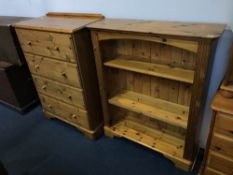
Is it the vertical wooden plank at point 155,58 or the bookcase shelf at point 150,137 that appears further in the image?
the bookcase shelf at point 150,137

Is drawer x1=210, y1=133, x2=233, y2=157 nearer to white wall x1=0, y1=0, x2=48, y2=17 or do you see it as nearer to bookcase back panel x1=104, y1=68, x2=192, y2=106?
bookcase back panel x1=104, y1=68, x2=192, y2=106

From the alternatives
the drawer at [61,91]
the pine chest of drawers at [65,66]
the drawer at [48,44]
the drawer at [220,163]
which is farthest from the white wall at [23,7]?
the drawer at [220,163]

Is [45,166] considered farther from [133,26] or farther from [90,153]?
[133,26]

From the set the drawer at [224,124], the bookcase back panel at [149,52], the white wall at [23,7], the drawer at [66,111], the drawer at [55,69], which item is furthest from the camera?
the white wall at [23,7]

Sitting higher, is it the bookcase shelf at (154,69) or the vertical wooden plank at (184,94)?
the bookcase shelf at (154,69)

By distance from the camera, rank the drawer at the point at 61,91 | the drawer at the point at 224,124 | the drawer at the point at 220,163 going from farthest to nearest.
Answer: the drawer at the point at 61,91
the drawer at the point at 220,163
the drawer at the point at 224,124

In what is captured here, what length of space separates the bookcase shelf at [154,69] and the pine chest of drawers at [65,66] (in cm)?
23

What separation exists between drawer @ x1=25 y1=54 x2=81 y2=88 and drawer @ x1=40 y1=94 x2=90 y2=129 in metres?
0.27

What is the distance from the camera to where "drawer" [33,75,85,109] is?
5.70ft

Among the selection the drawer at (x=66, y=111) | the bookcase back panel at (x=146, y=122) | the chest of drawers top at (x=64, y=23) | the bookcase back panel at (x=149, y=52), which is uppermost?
the chest of drawers top at (x=64, y=23)

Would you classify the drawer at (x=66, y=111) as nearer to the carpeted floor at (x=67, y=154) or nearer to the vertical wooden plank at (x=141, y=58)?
the carpeted floor at (x=67, y=154)

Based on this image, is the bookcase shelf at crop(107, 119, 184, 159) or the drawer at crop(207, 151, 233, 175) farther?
the bookcase shelf at crop(107, 119, 184, 159)

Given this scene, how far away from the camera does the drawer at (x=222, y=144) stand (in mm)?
1116

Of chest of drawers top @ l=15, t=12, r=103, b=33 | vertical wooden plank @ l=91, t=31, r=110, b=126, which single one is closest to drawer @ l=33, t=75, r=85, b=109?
vertical wooden plank @ l=91, t=31, r=110, b=126
